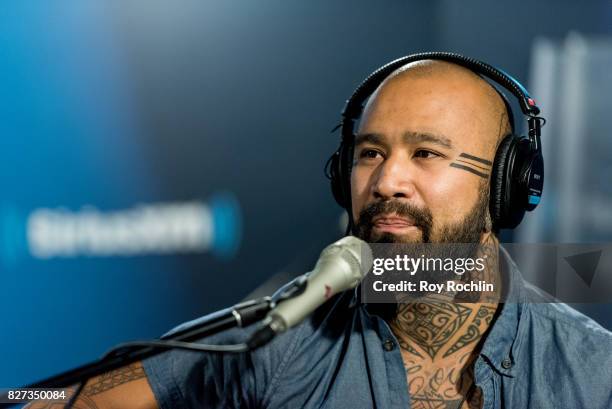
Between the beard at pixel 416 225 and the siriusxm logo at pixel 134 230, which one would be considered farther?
the siriusxm logo at pixel 134 230

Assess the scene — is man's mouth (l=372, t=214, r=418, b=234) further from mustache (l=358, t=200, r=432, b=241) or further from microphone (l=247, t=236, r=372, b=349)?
microphone (l=247, t=236, r=372, b=349)

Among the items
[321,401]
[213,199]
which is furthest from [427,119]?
[213,199]

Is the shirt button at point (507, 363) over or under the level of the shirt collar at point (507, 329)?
under

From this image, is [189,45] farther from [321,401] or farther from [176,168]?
[321,401]

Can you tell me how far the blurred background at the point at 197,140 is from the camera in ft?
9.47

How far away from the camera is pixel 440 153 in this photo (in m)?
1.57

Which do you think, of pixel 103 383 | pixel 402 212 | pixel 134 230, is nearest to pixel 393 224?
pixel 402 212

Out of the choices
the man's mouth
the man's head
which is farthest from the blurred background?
the man's mouth

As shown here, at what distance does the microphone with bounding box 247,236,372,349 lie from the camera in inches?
37.0

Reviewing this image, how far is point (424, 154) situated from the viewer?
5.19 feet

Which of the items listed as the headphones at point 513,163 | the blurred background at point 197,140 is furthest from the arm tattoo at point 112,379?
the blurred background at point 197,140

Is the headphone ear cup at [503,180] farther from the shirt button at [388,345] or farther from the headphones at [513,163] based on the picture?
the shirt button at [388,345]

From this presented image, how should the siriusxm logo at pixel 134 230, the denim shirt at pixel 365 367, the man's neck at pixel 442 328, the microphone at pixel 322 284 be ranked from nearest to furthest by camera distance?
the microphone at pixel 322 284, the denim shirt at pixel 365 367, the man's neck at pixel 442 328, the siriusxm logo at pixel 134 230

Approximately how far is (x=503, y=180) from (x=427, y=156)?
0.63ft
